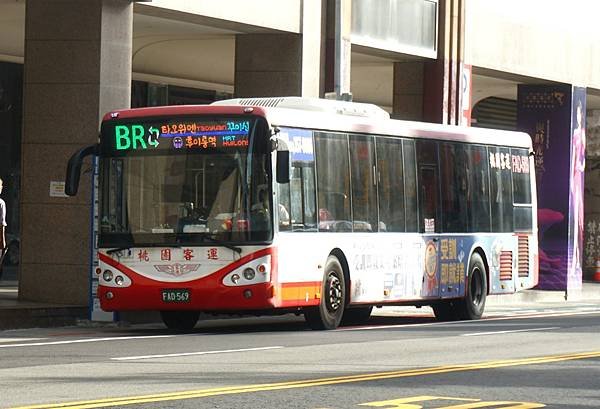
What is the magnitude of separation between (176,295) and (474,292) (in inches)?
302

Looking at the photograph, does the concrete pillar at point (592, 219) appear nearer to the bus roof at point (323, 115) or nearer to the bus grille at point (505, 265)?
the bus grille at point (505, 265)

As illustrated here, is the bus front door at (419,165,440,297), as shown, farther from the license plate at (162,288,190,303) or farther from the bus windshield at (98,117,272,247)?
the license plate at (162,288,190,303)

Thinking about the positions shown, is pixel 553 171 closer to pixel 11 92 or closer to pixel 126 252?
pixel 11 92

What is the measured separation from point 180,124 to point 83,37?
13.3ft

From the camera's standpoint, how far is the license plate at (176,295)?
2138 cm

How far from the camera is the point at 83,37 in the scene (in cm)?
2516

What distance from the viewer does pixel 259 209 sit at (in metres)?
21.5

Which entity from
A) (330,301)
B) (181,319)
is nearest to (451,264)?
(330,301)

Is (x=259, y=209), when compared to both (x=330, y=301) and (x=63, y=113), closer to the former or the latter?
(x=330, y=301)

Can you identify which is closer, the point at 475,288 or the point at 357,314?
the point at 357,314

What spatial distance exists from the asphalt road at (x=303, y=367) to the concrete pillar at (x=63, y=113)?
2.01 m

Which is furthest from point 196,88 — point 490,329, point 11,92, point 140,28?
point 490,329

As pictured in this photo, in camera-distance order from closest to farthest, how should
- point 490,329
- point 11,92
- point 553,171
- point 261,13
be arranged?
point 490,329 → point 261,13 → point 11,92 → point 553,171

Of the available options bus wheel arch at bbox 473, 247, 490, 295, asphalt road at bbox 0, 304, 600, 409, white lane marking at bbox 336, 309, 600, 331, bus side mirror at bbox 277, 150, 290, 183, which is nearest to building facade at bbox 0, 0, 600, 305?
asphalt road at bbox 0, 304, 600, 409
